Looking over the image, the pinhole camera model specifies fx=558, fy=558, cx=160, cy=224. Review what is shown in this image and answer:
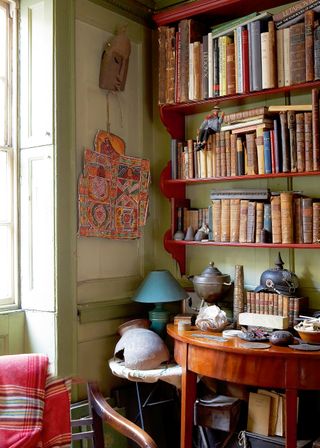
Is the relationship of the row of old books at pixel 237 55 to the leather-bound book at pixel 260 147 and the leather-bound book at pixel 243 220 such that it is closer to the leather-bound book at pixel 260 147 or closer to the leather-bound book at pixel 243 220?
the leather-bound book at pixel 260 147

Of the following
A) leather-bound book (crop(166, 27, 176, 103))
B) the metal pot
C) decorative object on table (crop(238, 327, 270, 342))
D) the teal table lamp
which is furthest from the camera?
leather-bound book (crop(166, 27, 176, 103))

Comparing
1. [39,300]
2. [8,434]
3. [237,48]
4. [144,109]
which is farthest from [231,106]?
[8,434]

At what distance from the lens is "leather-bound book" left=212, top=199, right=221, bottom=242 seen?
3205 millimetres

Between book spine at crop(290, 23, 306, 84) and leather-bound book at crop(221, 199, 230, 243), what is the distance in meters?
0.75

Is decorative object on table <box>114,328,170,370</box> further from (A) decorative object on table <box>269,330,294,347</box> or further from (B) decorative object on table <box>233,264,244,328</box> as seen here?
(A) decorative object on table <box>269,330,294,347</box>

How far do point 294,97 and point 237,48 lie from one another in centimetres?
42

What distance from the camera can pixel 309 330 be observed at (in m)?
2.62

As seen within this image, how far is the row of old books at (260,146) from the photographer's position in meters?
2.84

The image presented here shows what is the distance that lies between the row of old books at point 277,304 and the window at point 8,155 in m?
1.31

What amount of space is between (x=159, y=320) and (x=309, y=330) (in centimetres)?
97

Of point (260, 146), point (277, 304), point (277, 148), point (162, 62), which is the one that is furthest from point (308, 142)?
point (162, 62)

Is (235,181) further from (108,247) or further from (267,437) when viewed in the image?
(267,437)

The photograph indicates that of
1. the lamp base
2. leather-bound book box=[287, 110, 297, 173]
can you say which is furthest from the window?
leather-bound book box=[287, 110, 297, 173]

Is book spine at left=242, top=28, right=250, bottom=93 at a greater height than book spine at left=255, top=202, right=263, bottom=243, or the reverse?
book spine at left=242, top=28, right=250, bottom=93
